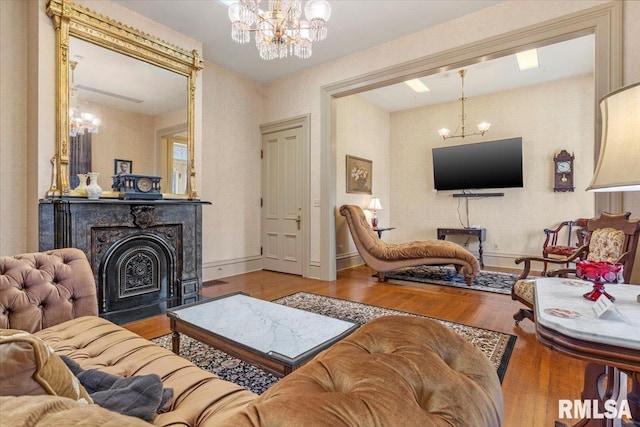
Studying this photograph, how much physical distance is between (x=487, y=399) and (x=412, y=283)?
13.0 feet

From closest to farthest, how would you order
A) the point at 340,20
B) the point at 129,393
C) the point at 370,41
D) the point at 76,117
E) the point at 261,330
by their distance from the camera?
the point at 129,393, the point at 261,330, the point at 76,117, the point at 340,20, the point at 370,41

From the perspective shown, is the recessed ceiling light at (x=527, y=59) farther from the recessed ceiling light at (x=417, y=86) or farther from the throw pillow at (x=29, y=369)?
the throw pillow at (x=29, y=369)

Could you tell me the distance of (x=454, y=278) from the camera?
15.3ft

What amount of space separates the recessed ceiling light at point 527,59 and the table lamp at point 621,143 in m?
3.82

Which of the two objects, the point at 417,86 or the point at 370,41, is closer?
the point at 370,41

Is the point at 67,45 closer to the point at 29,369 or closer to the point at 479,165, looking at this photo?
the point at 29,369

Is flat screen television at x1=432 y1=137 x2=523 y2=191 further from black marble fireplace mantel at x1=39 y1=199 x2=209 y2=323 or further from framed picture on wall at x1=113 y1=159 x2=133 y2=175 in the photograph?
framed picture on wall at x1=113 y1=159 x2=133 y2=175

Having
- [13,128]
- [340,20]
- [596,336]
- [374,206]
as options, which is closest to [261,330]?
[596,336]

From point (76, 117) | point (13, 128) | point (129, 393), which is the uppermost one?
point (76, 117)

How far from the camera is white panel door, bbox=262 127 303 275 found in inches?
197

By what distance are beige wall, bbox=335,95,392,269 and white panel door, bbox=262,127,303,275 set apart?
0.76 m

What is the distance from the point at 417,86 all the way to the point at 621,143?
4.83 meters

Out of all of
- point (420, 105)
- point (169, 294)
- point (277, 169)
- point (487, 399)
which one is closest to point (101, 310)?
point (169, 294)

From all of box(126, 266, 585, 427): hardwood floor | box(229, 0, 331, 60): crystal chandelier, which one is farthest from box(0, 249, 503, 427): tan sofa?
box(229, 0, 331, 60): crystal chandelier
